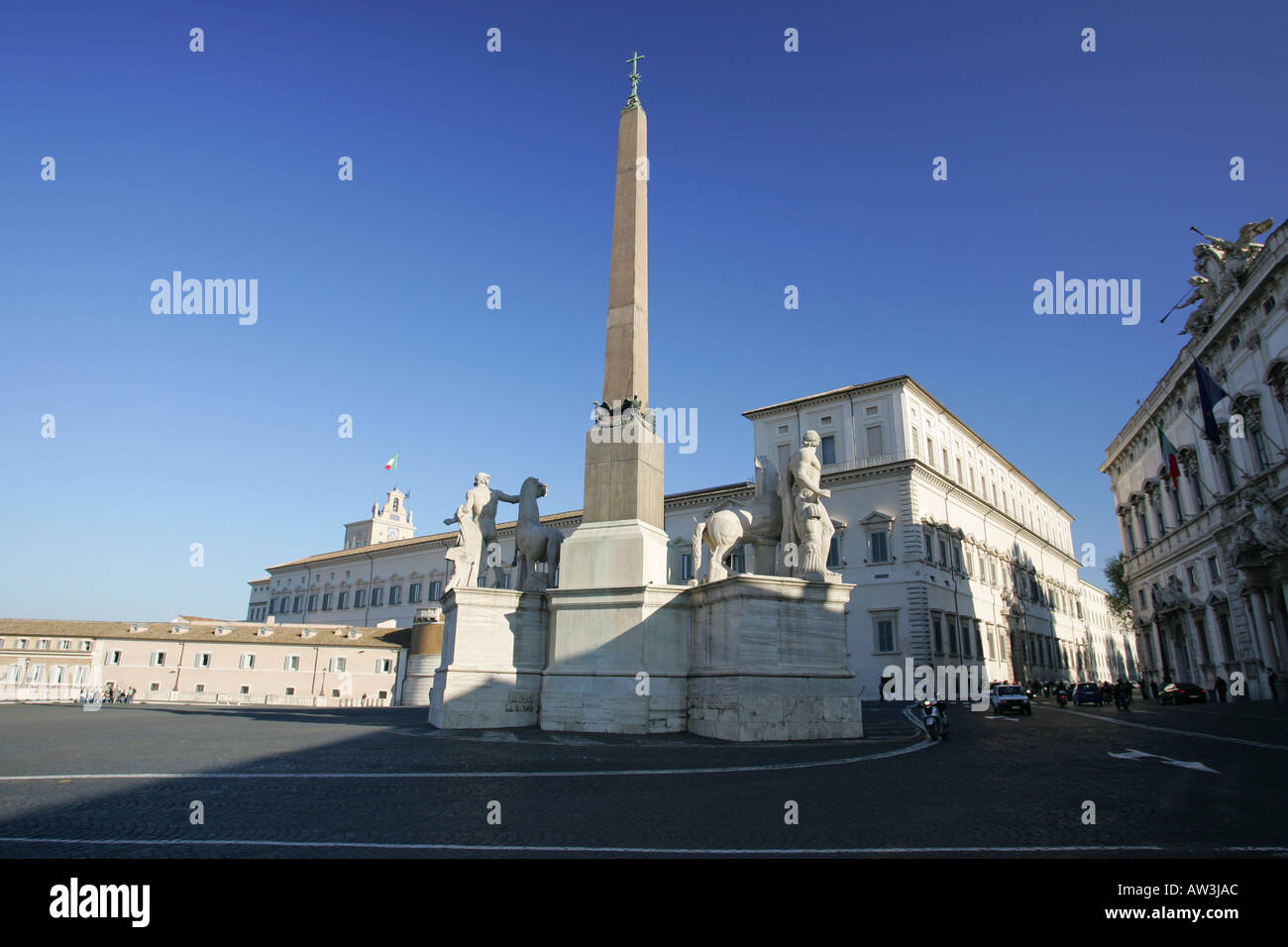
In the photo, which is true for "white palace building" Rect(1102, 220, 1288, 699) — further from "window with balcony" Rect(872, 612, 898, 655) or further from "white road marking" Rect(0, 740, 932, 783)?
"white road marking" Rect(0, 740, 932, 783)

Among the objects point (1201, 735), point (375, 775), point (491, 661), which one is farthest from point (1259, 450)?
point (375, 775)

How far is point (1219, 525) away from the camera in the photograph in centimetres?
3055

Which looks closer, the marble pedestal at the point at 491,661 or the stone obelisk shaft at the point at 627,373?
the marble pedestal at the point at 491,661

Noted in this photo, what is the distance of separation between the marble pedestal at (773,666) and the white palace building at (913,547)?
1596 centimetres

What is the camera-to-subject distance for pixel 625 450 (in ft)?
43.6

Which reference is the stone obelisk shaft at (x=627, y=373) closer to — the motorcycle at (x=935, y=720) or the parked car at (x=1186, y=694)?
the motorcycle at (x=935, y=720)

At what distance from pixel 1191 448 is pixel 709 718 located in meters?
33.2

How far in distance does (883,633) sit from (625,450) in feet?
90.9

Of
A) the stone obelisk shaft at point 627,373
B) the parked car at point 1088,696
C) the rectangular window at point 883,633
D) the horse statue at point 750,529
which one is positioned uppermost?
the stone obelisk shaft at point 627,373

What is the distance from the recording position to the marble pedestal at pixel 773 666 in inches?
422

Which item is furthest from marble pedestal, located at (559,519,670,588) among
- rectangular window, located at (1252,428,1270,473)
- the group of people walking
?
the group of people walking

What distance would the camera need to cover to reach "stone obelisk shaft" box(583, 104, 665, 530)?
1320 centimetres

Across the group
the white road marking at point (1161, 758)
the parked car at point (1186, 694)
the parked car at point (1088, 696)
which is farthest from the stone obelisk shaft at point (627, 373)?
the parked car at point (1088, 696)
